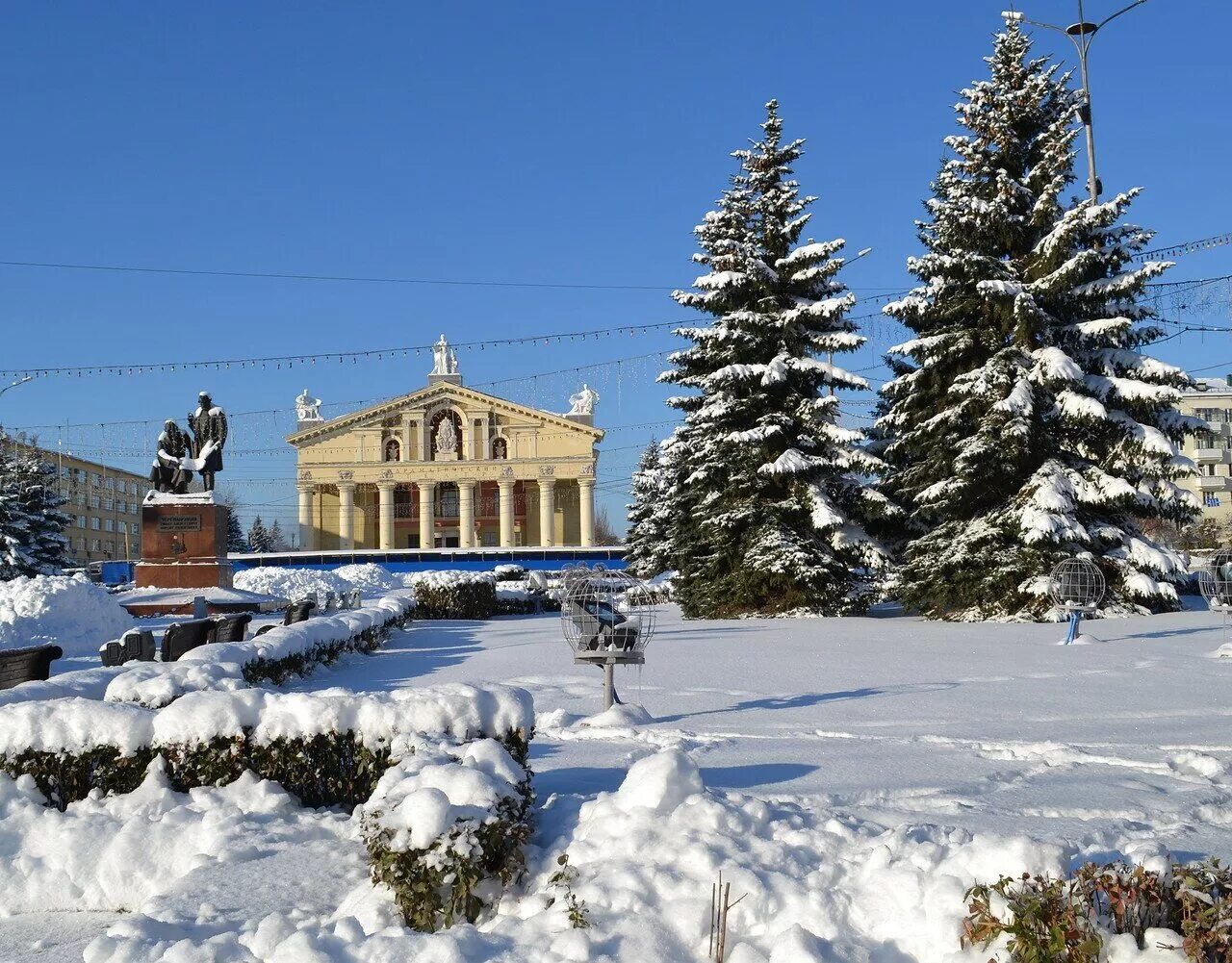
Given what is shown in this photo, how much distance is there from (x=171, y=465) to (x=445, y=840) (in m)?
22.9

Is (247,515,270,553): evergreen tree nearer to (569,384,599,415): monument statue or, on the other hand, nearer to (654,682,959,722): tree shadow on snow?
(569,384,599,415): monument statue

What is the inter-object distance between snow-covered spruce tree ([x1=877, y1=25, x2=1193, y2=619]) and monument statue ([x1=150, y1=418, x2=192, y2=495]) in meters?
16.6

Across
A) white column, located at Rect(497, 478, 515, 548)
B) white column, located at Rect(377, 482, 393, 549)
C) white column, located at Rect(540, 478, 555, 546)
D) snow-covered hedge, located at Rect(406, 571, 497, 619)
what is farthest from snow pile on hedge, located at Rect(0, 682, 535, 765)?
white column, located at Rect(377, 482, 393, 549)

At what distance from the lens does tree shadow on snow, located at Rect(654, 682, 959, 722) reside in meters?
8.83

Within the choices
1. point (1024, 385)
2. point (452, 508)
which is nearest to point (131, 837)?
point (1024, 385)

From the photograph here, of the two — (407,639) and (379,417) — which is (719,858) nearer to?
(407,639)

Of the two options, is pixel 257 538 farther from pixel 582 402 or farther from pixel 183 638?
pixel 183 638

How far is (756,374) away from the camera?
74.7 ft

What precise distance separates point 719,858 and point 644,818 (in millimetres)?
361

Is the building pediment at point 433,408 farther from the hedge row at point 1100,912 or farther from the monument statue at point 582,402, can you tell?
the hedge row at point 1100,912

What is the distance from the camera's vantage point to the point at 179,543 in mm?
23266

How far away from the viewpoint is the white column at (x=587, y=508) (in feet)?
216

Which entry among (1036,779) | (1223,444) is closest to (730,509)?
(1036,779)

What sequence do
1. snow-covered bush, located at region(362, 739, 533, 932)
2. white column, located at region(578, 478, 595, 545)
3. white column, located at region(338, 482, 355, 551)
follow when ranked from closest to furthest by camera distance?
1. snow-covered bush, located at region(362, 739, 533, 932)
2. white column, located at region(578, 478, 595, 545)
3. white column, located at region(338, 482, 355, 551)
